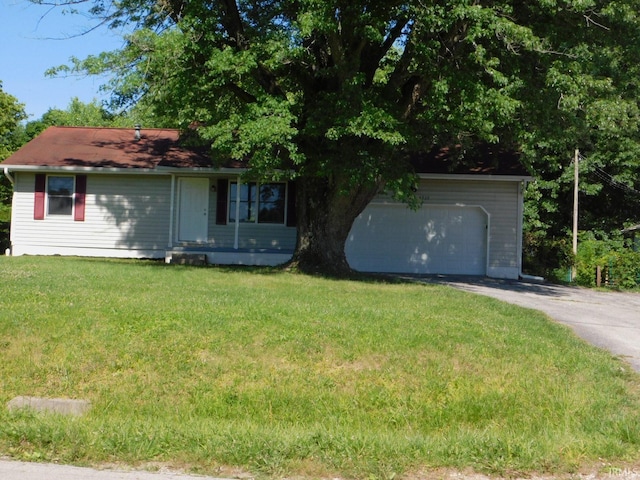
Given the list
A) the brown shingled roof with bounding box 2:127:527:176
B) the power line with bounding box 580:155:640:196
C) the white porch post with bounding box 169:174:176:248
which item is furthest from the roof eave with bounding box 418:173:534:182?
the power line with bounding box 580:155:640:196

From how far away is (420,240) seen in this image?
71.8 ft

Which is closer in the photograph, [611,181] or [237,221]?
[237,221]

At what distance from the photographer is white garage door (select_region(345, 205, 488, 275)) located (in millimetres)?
21844

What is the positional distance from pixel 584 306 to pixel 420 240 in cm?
721

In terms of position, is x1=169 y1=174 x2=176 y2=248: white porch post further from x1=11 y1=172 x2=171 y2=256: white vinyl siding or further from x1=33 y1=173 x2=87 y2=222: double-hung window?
x1=33 y1=173 x2=87 y2=222: double-hung window

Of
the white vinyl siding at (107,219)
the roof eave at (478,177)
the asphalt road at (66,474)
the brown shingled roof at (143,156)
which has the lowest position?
the asphalt road at (66,474)

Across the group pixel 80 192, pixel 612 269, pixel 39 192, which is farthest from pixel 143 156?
pixel 612 269

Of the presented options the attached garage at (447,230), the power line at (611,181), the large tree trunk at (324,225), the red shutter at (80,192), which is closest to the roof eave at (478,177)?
the attached garage at (447,230)

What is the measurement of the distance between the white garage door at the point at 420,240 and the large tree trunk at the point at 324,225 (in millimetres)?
4233

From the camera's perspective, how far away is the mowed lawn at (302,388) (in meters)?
5.80

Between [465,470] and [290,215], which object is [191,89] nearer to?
[290,215]

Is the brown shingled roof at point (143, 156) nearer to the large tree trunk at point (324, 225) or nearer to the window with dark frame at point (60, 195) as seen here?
the window with dark frame at point (60, 195)

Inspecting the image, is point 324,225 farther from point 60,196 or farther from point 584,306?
point 60,196

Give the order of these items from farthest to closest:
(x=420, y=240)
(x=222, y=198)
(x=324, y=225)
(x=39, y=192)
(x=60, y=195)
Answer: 1. (x=60, y=195)
2. (x=39, y=192)
3. (x=222, y=198)
4. (x=420, y=240)
5. (x=324, y=225)
